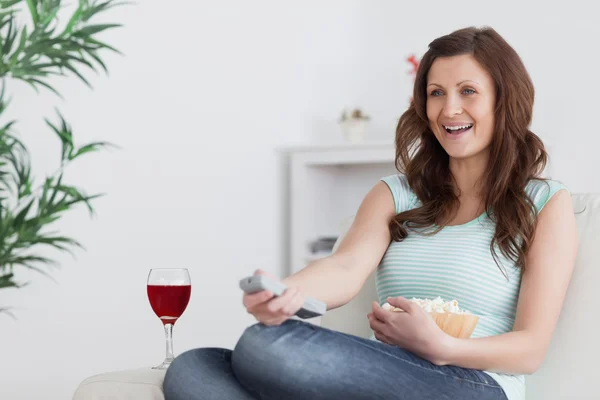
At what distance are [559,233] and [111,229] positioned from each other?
177 cm

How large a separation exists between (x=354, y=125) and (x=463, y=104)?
1.86 meters

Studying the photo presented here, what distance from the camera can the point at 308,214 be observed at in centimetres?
373

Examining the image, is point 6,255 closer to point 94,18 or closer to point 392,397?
point 94,18

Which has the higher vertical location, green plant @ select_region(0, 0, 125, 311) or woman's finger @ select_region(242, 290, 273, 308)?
green plant @ select_region(0, 0, 125, 311)

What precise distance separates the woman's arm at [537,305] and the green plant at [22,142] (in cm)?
151

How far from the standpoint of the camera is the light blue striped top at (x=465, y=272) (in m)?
1.74

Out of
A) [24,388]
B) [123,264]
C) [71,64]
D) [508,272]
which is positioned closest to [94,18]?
[71,64]

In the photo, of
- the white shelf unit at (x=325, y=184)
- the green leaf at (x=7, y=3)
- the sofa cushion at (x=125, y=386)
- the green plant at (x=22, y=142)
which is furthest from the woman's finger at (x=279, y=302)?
the white shelf unit at (x=325, y=184)

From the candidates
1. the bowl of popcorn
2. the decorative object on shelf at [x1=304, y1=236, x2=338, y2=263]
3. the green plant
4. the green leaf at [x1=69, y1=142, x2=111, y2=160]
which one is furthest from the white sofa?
the decorative object on shelf at [x1=304, y1=236, x2=338, y2=263]

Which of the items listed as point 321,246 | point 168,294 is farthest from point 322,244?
point 168,294

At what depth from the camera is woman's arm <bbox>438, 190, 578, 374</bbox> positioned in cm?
154

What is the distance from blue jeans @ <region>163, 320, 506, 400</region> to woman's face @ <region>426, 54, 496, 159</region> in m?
0.61

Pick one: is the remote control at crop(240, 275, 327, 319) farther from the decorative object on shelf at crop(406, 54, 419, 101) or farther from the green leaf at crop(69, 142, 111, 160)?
the decorative object on shelf at crop(406, 54, 419, 101)

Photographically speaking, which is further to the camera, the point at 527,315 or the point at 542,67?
the point at 542,67
